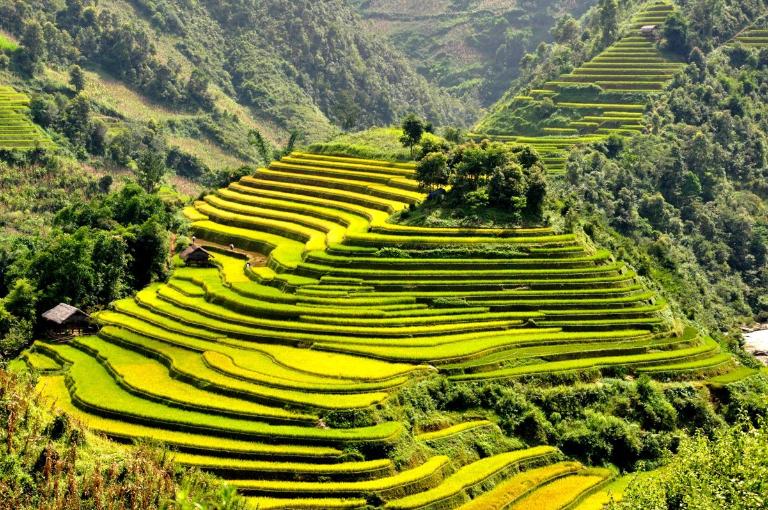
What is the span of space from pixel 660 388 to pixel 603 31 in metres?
105

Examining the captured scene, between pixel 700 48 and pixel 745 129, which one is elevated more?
pixel 700 48

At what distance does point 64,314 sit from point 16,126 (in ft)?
201

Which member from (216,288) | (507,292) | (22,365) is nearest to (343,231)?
(216,288)

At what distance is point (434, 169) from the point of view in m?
69.4

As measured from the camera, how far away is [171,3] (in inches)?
7352

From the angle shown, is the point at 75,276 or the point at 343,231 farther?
the point at 343,231

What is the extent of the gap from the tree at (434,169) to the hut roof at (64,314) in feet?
97.0

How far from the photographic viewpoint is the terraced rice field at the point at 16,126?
328 ft

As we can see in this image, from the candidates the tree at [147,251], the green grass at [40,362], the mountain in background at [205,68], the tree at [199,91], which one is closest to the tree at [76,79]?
the mountain in background at [205,68]

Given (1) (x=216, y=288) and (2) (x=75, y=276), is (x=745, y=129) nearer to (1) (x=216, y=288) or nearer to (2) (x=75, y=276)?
(1) (x=216, y=288)

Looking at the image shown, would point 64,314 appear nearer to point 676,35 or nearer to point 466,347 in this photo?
point 466,347

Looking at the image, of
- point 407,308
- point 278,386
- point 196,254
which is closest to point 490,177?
point 407,308

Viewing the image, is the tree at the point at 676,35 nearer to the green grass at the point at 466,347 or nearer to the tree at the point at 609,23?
the tree at the point at 609,23

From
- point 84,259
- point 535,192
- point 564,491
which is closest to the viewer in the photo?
point 564,491
